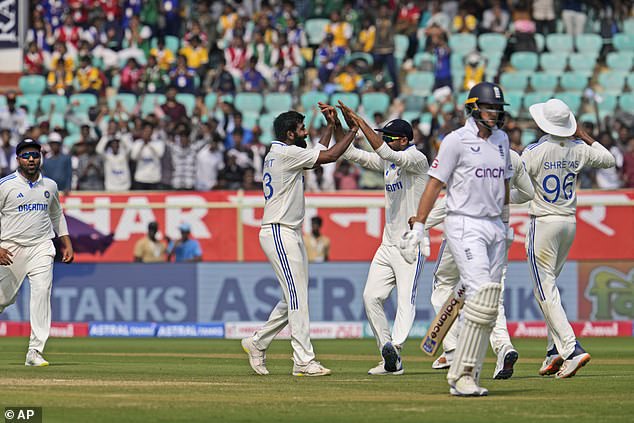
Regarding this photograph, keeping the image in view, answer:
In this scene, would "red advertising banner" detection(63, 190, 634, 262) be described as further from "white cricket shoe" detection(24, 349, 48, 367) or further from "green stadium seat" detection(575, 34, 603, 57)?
"white cricket shoe" detection(24, 349, 48, 367)

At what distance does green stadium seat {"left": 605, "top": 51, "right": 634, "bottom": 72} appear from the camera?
26.9 m

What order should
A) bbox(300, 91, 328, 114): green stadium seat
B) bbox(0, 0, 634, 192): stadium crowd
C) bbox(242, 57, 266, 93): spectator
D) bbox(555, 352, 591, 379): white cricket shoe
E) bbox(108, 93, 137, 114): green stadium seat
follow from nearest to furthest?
bbox(555, 352, 591, 379): white cricket shoe < bbox(0, 0, 634, 192): stadium crowd < bbox(300, 91, 328, 114): green stadium seat < bbox(108, 93, 137, 114): green stadium seat < bbox(242, 57, 266, 93): spectator

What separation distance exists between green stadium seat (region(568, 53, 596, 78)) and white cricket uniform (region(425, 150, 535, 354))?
14.5 m

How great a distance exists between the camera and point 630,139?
23375 millimetres

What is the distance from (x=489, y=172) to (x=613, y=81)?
17.3m

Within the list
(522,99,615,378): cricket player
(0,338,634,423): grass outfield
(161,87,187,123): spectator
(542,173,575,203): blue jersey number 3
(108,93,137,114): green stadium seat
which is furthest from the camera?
(108,93,137,114): green stadium seat

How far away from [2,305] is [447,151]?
6106 millimetres

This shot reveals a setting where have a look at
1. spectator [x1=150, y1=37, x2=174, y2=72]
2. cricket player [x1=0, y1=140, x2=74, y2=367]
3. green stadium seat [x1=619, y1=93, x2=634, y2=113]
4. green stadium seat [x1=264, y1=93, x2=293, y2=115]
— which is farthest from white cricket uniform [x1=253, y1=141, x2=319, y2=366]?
spectator [x1=150, y1=37, x2=174, y2=72]

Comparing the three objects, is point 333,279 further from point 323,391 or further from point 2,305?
point 323,391

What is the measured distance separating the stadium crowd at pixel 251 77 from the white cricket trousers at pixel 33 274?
327 inches

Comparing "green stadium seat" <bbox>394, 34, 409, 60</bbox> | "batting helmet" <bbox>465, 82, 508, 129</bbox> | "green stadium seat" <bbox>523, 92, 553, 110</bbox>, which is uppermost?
"green stadium seat" <bbox>394, 34, 409, 60</bbox>

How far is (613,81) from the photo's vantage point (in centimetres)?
2652

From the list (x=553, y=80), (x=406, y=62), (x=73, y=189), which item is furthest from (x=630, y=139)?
(x=73, y=189)

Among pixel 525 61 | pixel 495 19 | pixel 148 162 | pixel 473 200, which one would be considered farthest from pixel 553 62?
pixel 473 200
